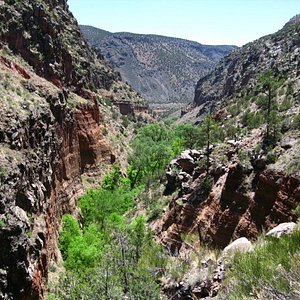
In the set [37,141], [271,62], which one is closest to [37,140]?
[37,141]

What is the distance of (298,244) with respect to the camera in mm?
7711

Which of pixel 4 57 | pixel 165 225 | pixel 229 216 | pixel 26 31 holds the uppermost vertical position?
pixel 26 31

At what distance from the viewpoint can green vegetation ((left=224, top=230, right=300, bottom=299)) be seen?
6.35m

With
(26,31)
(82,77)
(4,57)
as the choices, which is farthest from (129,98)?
(4,57)

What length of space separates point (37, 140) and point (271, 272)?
29.7m

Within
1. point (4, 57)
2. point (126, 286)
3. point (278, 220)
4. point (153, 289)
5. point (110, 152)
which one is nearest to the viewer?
point (153, 289)

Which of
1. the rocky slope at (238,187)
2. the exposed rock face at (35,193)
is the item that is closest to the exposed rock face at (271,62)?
the rocky slope at (238,187)

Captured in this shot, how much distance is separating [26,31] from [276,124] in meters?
35.4

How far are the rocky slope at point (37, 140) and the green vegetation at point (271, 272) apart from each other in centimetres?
1705

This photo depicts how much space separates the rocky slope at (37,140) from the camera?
78.0 ft

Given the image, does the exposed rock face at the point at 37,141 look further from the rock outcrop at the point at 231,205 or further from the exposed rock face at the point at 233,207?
the rock outcrop at the point at 231,205

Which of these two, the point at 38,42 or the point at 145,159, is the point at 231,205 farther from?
the point at 145,159

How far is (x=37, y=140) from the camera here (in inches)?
1351

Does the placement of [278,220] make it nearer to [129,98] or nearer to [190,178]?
[190,178]
